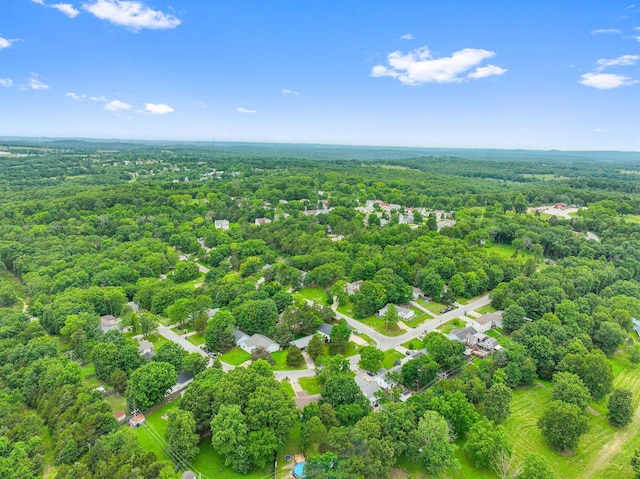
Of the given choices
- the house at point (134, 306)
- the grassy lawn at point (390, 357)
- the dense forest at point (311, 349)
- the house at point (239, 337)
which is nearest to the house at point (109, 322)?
the dense forest at point (311, 349)

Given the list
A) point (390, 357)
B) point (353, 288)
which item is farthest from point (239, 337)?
point (353, 288)

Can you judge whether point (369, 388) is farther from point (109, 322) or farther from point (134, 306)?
point (134, 306)

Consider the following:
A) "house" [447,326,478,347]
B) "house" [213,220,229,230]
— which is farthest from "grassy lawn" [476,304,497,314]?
"house" [213,220,229,230]

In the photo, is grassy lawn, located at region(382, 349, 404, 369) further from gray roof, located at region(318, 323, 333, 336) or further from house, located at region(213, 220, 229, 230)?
house, located at region(213, 220, 229, 230)

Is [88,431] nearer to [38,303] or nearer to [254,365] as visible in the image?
[254,365]

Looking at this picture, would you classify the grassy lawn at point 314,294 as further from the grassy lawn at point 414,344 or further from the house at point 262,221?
the house at point 262,221

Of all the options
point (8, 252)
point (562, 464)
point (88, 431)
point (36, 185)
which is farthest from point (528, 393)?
point (36, 185)
